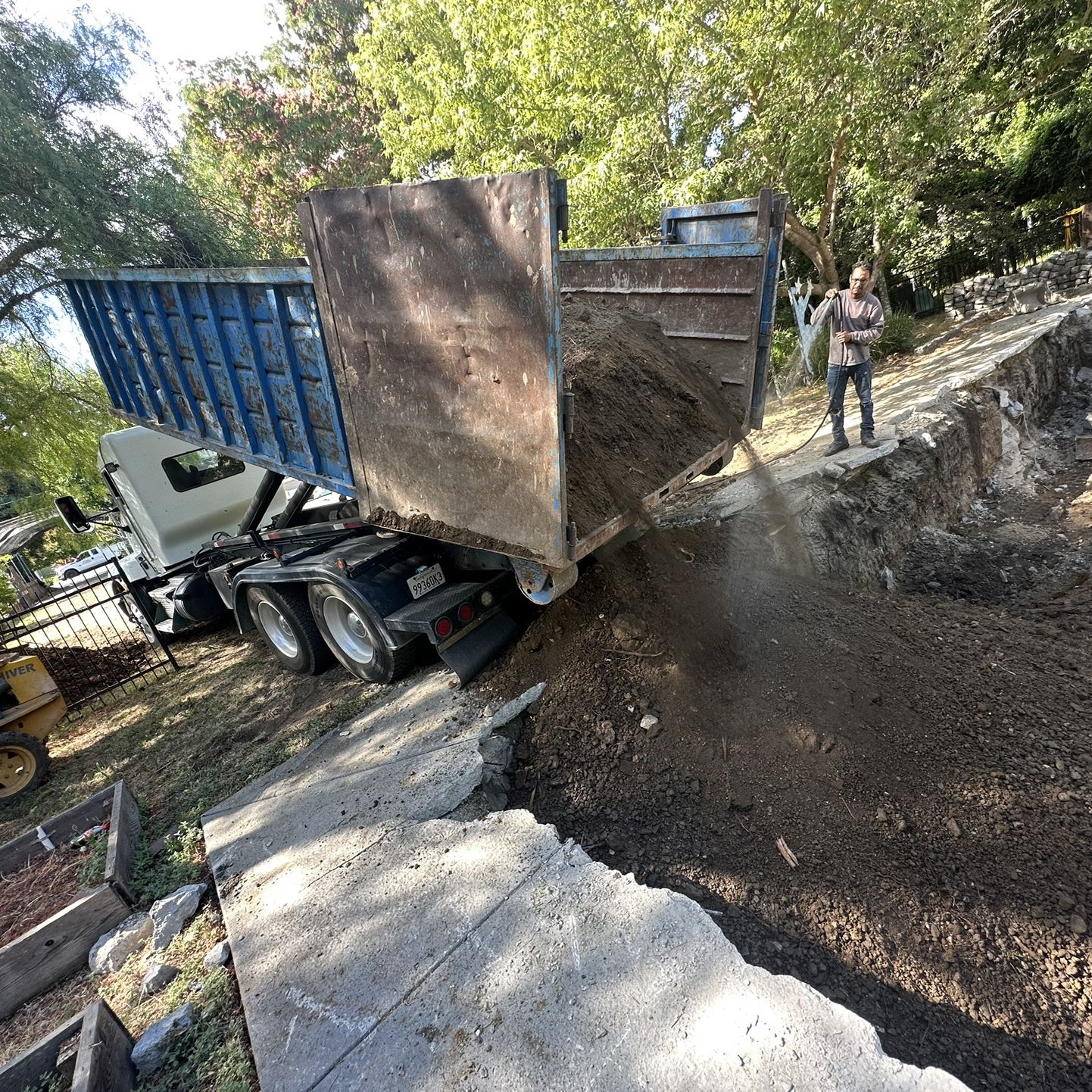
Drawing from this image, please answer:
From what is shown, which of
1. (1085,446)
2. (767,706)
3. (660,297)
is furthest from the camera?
(1085,446)

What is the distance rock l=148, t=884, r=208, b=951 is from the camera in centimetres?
269

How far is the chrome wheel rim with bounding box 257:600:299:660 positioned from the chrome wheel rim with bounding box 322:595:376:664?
55 centimetres

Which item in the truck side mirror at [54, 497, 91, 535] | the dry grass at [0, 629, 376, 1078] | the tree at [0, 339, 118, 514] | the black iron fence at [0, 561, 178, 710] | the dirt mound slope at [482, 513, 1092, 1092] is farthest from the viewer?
the tree at [0, 339, 118, 514]

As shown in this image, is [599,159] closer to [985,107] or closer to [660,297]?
[660,297]

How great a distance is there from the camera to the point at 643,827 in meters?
2.65

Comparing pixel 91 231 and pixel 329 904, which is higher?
pixel 91 231

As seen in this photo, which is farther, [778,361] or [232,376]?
[778,361]

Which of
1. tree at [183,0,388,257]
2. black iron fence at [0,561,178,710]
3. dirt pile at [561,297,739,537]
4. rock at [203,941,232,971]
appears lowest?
black iron fence at [0,561,178,710]

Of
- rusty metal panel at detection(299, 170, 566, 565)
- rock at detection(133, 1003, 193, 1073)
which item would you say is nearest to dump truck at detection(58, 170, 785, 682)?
rusty metal panel at detection(299, 170, 566, 565)

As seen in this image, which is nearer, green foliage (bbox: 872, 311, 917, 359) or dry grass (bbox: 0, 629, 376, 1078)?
dry grass (bbox: 0, 629, 376, 1078)

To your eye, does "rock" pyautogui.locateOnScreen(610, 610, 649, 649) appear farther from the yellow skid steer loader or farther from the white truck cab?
the yellow skid steer loader

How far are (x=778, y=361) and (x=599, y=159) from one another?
6.19 m

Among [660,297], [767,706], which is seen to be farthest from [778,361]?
[767,706]

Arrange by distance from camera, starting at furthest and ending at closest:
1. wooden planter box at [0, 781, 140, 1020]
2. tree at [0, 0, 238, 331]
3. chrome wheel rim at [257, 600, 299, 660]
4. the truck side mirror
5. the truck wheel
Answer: tree at [0, 0, 238, 331]
the truck side mirror
chrome wheel rim at [257, 600, 299, 660]
the truck wheel
wooden planter box at [0, 781, 140, 1020]
